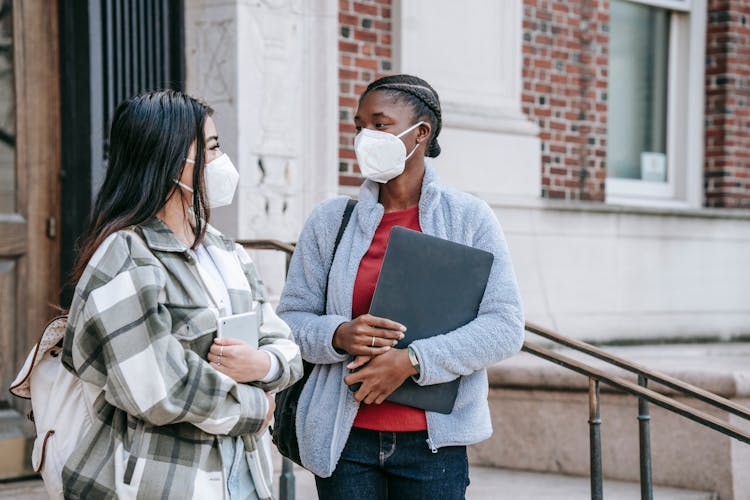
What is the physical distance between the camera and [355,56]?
20.8ft

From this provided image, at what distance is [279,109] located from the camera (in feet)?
18.5

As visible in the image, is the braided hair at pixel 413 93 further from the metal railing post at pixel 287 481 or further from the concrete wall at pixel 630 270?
the concrete wall at pixel 630 270

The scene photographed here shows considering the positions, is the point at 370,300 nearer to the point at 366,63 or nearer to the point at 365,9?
the point at 366,63

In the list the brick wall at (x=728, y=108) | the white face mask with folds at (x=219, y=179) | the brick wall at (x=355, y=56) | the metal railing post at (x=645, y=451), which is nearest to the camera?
the white face mask with folds at (x=219, y=179)

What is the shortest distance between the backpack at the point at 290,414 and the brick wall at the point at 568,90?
14.9 feet

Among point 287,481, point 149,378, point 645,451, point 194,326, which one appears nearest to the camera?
point 149,378

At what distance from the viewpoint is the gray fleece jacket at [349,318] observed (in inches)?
110

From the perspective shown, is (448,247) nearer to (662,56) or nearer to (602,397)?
(602,397)

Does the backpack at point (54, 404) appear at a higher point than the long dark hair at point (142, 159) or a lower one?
lower

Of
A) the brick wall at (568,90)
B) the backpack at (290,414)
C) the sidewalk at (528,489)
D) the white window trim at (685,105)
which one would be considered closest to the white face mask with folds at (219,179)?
the backpack at (290,414)

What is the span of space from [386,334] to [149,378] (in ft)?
2.35

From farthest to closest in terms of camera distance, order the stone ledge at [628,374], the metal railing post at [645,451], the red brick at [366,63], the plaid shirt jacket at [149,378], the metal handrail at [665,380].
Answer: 1. the red brick at [366,63]
2. the stone ledge at [628,374]
3. the metal railing post at [645,451]
4. the metal handrail at [665,380]
5. the plaid shirt jacket at [149,378]

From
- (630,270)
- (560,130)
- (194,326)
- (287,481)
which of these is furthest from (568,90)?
(194,326)

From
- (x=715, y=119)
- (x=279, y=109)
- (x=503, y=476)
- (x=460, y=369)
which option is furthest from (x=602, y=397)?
(x=715, y=119)
